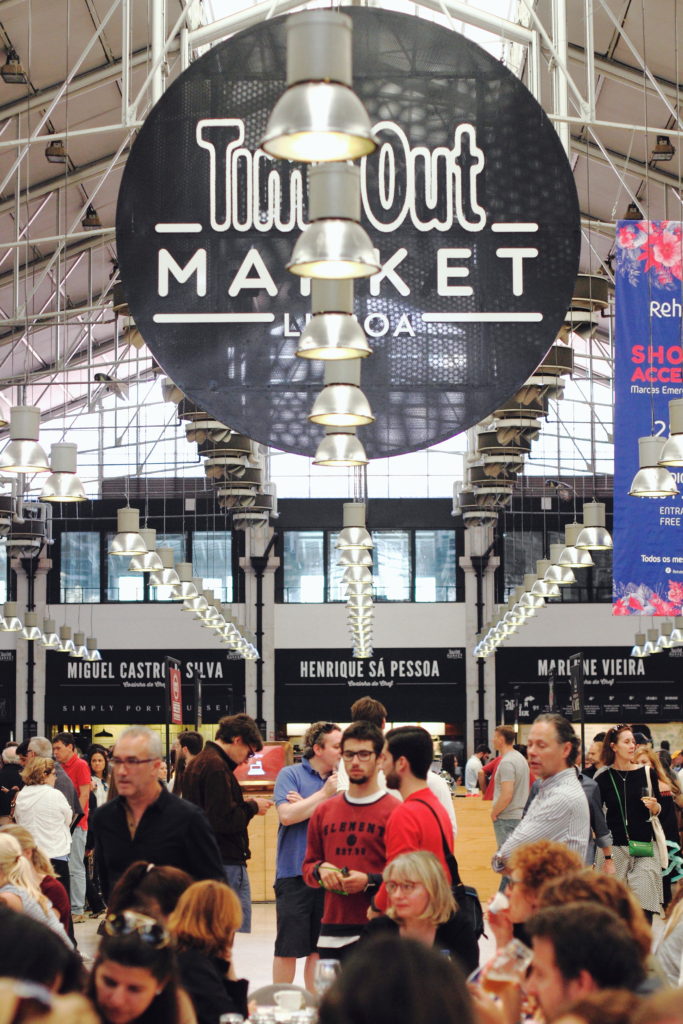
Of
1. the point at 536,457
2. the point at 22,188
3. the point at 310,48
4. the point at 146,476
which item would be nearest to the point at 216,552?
the point at 146,476

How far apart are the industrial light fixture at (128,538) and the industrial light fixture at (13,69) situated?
4919 millimetres

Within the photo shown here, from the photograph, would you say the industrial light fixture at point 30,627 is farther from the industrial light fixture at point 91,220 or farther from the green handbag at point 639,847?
the green handbag at point 639,847

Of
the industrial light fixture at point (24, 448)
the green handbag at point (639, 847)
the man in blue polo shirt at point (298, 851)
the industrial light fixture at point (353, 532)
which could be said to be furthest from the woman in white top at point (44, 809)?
the industrial light fixture at point (353, 532)

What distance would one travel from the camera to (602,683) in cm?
3675

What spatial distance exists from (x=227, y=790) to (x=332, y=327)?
420 centimetres

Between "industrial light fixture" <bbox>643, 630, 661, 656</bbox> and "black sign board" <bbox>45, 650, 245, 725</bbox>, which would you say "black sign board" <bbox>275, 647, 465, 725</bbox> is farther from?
"industrial light fixture" <bbox>643, 630, 661, 656</bbox>

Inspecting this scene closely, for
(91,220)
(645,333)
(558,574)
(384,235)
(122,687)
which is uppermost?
(91,220)

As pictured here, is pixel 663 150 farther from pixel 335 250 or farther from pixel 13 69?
pixel 335 250

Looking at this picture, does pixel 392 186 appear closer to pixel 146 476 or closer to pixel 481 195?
pixel 481 195

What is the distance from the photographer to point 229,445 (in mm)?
18016

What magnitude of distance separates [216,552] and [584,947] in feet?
114

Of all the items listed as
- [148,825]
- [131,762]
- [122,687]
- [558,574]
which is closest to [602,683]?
[122,687]

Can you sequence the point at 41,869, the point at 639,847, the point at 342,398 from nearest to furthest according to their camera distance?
the point at 342,398, the point at 41,869, the point at 639,847

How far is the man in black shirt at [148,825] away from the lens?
6090 mm
